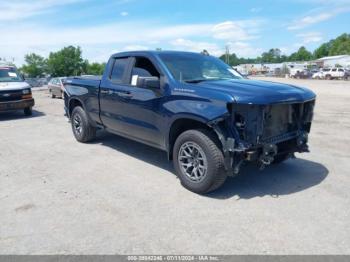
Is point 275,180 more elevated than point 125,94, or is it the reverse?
point 125,94

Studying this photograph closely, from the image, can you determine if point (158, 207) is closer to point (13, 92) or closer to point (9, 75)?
point (13, 92)

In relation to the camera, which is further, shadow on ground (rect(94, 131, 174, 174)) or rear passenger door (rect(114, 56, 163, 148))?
shadow on ground (rect(94, 131, 174, 174))

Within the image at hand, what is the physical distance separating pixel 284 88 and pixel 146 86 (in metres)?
1.98

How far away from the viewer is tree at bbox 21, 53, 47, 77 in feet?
380

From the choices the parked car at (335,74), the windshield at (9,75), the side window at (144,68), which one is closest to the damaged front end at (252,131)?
the side window at (144,68)

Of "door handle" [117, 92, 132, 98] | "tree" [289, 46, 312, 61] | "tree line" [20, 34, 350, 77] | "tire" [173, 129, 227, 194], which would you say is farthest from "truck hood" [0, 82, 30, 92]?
"tree" [289, 46, 312, 61]

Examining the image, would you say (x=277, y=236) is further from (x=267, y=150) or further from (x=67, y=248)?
(x=67, y=248)

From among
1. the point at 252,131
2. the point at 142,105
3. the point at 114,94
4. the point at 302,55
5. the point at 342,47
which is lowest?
the point at 302,55

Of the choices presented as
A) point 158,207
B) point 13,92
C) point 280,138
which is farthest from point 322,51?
point 158,207

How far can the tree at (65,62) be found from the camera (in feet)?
370

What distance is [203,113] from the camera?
13.9 ft

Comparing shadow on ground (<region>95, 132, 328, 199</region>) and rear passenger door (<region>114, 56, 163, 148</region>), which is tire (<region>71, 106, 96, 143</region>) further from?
rear passenger door (<region>114, 56, 163, 148</region>)

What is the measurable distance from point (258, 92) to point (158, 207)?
6.32 feet

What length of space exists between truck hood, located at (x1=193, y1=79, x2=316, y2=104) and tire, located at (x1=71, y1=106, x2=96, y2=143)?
11.7 feet
